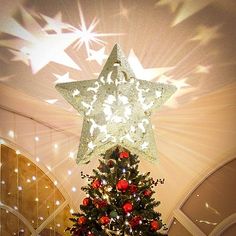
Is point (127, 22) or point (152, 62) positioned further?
point (152, 62)

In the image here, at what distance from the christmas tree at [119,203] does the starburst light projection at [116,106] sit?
35 centimetres

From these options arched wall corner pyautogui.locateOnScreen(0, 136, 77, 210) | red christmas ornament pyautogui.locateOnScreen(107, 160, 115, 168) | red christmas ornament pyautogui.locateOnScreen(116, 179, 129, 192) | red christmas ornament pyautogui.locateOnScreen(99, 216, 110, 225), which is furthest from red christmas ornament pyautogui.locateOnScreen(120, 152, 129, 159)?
arched wall corner pyautogui.locateOnScreen(0, 136, 77, 210)

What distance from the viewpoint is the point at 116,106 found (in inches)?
106

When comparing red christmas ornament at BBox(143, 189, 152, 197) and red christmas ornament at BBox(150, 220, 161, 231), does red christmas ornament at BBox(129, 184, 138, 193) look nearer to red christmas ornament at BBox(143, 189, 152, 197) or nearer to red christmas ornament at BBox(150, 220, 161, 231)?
red christmas ornament at BBox(143, 189, 152, 197)

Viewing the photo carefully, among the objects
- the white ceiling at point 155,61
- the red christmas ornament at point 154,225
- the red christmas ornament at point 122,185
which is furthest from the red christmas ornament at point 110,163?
the white ceiling at point 155,61

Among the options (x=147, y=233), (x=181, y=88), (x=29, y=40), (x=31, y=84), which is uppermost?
(x=31, y=84)

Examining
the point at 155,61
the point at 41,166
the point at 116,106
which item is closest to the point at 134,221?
the point at 116,106

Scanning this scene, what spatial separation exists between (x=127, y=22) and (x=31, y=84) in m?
1.44

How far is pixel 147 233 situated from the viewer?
2979 mm

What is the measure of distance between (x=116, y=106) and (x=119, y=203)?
0.83 metres

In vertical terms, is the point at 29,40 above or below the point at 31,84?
below

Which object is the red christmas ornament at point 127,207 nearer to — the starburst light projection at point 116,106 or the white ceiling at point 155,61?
the starburst light projection at point 116,106

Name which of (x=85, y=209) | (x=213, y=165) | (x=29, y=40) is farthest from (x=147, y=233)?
(x=29, y=40)

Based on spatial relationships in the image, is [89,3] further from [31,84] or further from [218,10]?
[31,84]
